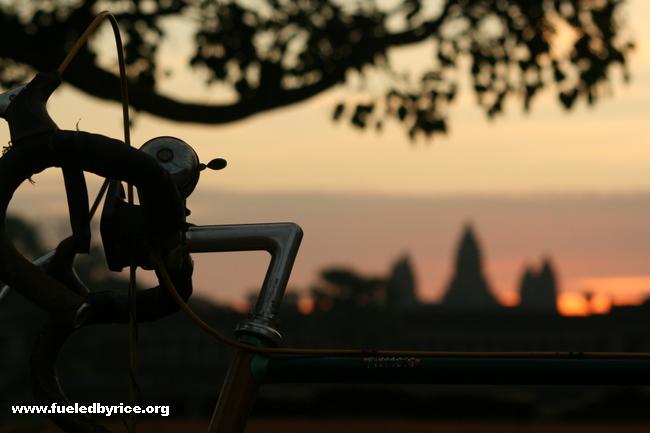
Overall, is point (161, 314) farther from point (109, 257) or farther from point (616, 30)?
point (616, 30)

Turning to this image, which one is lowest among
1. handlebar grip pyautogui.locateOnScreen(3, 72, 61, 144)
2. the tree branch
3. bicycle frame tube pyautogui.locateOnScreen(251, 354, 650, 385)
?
bicycle frame tube pyautogui.locateOnScreen(251, 354, 650, 385)

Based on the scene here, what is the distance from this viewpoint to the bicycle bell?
8.03 ft

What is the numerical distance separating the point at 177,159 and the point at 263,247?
0.28 metres

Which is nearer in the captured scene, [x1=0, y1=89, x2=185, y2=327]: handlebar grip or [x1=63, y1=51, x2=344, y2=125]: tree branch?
[x1=0, y1=89, x2=185, y2=327]: handlebar grip

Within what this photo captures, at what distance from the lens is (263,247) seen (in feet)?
8.60

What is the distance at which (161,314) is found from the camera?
2.55 metres

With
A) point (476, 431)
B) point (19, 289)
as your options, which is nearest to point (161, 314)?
point (19, 289)

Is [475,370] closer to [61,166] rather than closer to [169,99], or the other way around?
[61,166]

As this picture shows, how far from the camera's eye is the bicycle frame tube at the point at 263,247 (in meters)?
2.61

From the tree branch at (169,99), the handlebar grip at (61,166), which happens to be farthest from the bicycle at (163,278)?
the tree branch at (169,99)

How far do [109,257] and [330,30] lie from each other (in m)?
9.97

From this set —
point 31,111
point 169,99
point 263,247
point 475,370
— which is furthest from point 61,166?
point 169,99

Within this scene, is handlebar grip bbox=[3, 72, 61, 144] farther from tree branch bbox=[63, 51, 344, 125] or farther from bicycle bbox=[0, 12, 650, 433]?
tree branch bbox=[63, 51, 344, 125]

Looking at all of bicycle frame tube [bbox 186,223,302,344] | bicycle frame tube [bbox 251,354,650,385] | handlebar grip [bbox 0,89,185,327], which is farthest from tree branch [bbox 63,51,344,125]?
handlebar grip [bbox 0,89,185,327]
